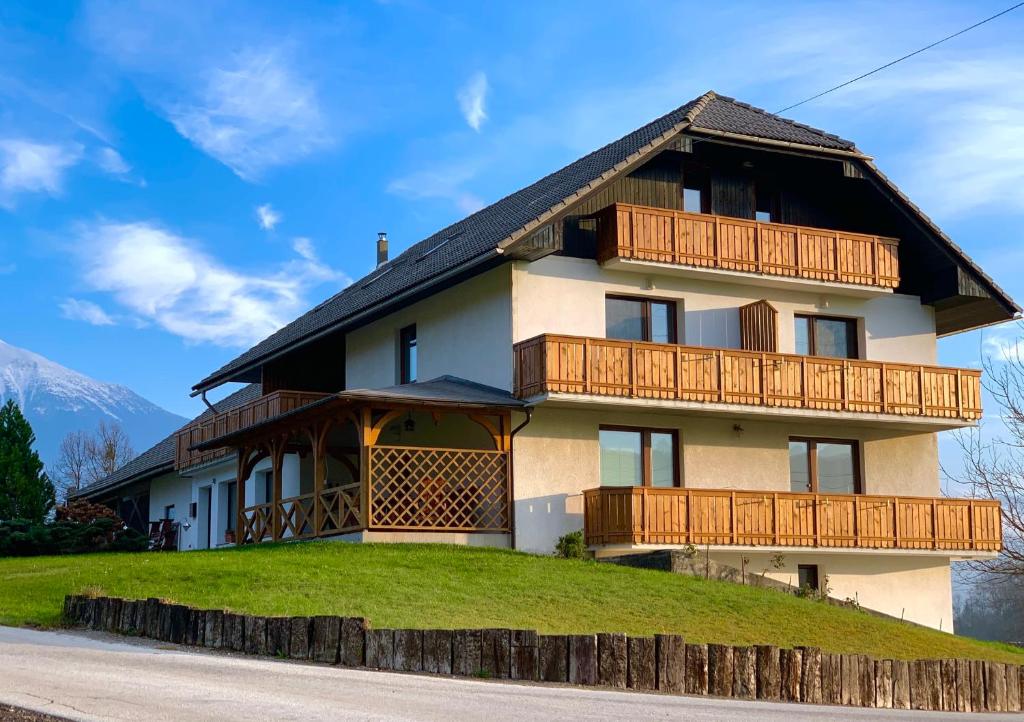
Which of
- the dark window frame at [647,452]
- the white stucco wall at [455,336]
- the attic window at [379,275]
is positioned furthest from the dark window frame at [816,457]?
the attic window at [379,275]

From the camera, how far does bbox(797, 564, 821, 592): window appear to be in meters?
30.9

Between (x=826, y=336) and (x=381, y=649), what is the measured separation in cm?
1954

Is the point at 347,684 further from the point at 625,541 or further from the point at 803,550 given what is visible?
the point at 803,550

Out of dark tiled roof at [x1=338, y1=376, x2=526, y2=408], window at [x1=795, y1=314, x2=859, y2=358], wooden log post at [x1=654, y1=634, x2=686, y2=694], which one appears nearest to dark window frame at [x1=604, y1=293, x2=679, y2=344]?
dark tiled roof at [x1=338, y1=376, x2=526, y2=408]

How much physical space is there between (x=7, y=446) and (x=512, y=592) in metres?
26.9

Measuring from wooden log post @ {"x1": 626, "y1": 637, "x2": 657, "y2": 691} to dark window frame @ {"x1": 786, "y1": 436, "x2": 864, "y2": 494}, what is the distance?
16936 millimetres

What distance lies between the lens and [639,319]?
101 ft

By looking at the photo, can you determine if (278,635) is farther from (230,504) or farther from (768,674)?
(230,504)

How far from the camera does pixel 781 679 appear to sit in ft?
52.8

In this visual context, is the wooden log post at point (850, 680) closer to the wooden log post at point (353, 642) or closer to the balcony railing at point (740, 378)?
the wooden log post at point (353, 642)

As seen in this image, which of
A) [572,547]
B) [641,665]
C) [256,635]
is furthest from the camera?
[572,547]

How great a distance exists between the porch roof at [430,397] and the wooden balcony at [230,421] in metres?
4.53

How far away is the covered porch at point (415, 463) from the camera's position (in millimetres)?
27469

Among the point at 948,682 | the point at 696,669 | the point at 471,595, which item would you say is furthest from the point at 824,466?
the point at 696,669
